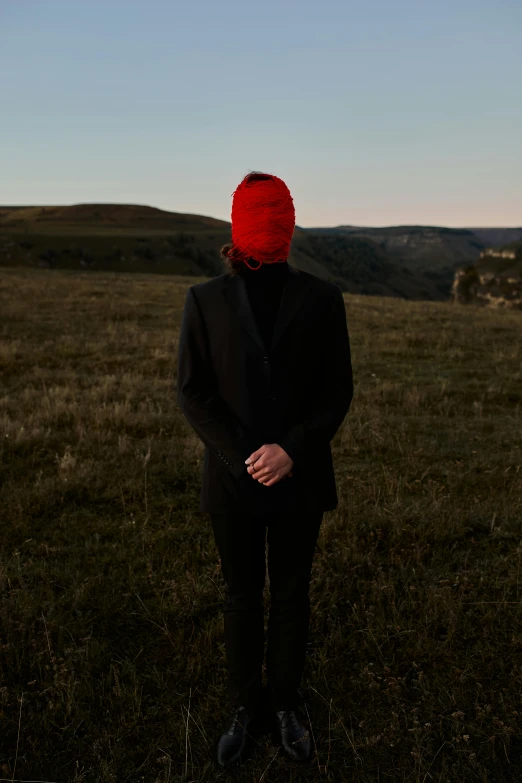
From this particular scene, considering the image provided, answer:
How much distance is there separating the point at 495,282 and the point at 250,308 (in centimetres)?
13886

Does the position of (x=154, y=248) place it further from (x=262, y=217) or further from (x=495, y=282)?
(x=262, y=217)

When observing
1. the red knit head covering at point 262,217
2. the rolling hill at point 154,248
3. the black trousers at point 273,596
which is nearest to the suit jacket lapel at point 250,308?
the red knit head covering at point 262,217

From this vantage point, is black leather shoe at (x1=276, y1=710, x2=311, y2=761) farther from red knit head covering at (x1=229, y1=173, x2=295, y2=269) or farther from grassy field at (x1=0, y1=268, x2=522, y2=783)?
red knit head covering at (x1=229, y1=173, x2=295, y2=269)

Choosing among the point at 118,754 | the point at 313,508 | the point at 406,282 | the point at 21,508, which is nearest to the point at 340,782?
the point at 118,754

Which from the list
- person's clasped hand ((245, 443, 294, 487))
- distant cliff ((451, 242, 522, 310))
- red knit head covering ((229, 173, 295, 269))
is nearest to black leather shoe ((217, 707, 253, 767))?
person's clasped hand ((245, 443, 294, 487))

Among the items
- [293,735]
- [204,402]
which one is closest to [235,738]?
[293,735]

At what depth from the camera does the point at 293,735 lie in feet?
8.25

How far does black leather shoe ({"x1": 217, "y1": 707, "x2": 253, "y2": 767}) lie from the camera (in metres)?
2.45

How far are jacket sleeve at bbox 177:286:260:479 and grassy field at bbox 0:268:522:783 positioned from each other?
1484mm

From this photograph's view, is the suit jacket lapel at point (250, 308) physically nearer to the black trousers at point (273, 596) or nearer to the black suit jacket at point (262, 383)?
the black suit jacket at point (262, 383)

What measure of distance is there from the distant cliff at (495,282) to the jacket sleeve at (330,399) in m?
116

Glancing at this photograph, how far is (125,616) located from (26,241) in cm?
8654

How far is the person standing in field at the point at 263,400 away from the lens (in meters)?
2.16

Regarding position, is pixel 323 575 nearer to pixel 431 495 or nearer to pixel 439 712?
pixel 439 712
